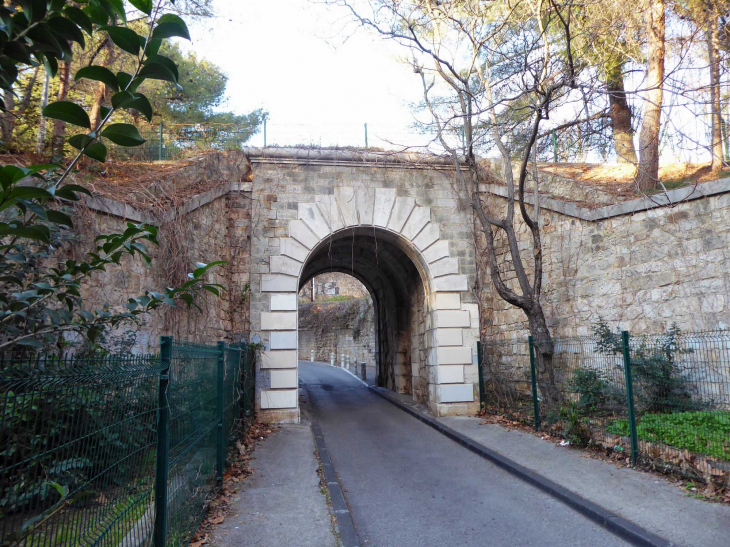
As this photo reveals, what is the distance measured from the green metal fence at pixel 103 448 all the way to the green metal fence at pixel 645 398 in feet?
16.8

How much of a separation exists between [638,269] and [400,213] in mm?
4943

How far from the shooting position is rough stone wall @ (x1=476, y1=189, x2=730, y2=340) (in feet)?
25.4

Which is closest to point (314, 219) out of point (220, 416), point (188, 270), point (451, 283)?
point (188, 270)

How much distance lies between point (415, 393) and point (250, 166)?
7278mm

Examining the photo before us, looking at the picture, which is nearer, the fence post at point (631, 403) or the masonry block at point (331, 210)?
the fence post at point (631, 403)

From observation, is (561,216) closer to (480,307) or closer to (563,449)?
(480,307)

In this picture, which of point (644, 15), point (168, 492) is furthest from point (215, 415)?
point (644, 15)

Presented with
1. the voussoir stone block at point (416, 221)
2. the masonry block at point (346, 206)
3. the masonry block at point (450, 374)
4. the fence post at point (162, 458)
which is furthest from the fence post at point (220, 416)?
the voussoir stone block at point (416, 221)

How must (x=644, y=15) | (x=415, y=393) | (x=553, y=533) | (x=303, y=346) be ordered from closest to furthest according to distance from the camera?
(x=553, y=533)
(x=644, y=15)
(x=415, y=393)
(x=303, y=346)

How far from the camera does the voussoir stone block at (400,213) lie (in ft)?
38.2

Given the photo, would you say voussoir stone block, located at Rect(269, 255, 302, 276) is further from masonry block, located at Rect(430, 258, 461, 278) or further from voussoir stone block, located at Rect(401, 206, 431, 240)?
masonry block, located at Rect(430, 258, 461, 278)

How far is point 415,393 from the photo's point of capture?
46.4ft

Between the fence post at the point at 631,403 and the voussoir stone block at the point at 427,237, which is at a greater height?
the voussoir stone block at the point at 427,237

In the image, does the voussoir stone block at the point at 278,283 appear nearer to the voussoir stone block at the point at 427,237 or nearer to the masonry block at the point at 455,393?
the voussoir stone block at the point at 427,237
